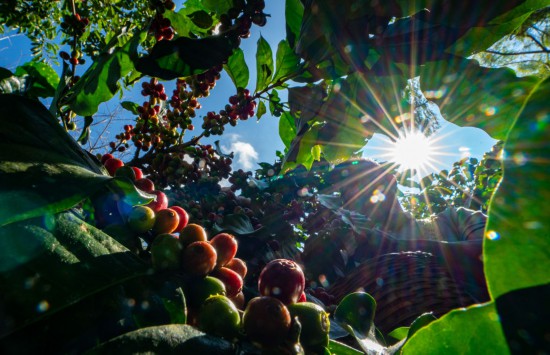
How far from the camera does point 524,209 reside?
373 mm

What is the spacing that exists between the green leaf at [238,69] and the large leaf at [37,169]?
104 cm

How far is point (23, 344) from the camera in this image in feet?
1.23

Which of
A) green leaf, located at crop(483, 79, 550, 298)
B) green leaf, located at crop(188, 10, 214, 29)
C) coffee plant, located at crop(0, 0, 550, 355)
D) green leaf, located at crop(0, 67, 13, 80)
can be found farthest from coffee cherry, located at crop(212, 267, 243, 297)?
green leaf, located at crop(0, 67, 13, 80)

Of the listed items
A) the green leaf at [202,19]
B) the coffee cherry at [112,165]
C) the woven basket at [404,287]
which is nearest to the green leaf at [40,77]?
the green leaf at [202,19]

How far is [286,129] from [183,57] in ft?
2.55

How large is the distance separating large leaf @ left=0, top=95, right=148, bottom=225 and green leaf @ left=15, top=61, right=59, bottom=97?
1054 millimetres

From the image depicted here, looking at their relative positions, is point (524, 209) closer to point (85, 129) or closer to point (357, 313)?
point (357, 313)

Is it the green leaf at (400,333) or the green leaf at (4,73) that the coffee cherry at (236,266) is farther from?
the green leaf at (4,73)

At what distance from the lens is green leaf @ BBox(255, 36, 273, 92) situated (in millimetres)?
1509

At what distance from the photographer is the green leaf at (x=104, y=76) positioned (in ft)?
3.49

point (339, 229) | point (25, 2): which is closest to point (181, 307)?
point (339, 229)

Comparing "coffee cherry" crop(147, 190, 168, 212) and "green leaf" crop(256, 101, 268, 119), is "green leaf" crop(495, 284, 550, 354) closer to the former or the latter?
"coffee cherry" crop(147, 190, 168, 212)

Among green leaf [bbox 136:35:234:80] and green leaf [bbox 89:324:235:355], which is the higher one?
green leaf [bbox 136:35:234:80]

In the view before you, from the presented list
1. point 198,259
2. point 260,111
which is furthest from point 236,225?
point 198,259
